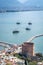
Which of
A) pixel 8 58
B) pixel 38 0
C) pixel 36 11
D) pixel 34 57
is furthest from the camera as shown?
pixel 38 0

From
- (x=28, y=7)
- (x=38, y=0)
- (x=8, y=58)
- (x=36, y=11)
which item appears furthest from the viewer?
(x=38, y=0)

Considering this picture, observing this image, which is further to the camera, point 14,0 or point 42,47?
point 14,0

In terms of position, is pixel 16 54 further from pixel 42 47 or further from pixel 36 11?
pixel 36 11

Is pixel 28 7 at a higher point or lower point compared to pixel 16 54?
higher

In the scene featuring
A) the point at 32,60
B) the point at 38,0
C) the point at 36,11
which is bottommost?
the point at 32,60

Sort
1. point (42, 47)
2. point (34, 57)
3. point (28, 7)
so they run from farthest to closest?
point (28, 7) < point (42, 47) < point (34, 57)

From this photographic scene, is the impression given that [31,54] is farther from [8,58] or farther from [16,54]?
[8,58]

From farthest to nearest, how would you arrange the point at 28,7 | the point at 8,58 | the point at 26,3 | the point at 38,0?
the point at 38,0 → the point at 26,3 → the point at 28,7 → the point at 8,58

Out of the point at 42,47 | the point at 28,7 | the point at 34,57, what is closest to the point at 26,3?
the point at 28,7

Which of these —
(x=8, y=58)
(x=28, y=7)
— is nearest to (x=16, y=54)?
(x=8, y=58)
